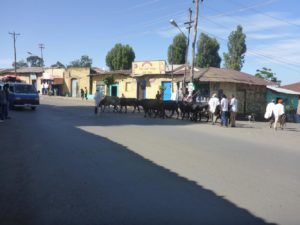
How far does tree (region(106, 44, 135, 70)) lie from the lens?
6938cm

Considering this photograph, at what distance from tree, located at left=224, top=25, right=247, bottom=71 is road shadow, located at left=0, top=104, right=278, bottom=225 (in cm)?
6207

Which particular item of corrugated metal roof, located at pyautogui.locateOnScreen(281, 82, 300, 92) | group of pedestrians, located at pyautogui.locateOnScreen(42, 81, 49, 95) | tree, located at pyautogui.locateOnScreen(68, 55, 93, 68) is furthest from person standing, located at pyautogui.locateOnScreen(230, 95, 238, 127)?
tree, located at pyautogui.locateOnScreen(68, 55, 93, 68)

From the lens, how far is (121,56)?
6956 cm

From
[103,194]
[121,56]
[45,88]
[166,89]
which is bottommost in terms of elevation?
[103,194]

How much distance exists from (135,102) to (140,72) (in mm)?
15472

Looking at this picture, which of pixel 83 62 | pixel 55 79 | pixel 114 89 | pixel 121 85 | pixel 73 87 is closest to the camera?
pixel 121 85

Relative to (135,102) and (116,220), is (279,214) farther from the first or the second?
(135,102)

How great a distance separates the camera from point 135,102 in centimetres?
2988

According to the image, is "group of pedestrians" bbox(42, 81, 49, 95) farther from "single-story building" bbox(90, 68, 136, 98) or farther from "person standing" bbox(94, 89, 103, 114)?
"person standing" bbox(94, 89, 103, 114)

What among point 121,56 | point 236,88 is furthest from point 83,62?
point 236,88

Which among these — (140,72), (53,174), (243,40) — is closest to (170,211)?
(53,174)

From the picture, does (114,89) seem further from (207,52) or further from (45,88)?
(207,52)

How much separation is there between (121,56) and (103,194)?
63607mm

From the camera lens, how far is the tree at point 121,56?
228 feet
